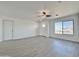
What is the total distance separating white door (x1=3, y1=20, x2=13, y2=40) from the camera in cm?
868

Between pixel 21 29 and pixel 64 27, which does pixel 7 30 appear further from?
pixel 64 27

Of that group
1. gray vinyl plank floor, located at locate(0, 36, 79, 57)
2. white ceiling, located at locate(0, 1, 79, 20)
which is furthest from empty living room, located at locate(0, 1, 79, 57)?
gray vinyl plank floor, located at locate(0, 36, 79, 57)

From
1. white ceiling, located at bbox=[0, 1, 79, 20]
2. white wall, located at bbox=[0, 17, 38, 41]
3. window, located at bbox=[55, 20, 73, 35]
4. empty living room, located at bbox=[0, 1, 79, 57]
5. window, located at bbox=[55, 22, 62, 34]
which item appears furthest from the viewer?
window, located at bbox=[55, 22, 62, 34]

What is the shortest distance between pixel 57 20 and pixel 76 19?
3016mm

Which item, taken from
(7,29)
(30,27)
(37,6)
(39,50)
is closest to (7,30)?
(7,29)

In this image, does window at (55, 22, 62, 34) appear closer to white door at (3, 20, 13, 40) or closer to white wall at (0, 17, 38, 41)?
white wall at (0, 17, 38, 41)

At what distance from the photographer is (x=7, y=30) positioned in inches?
355

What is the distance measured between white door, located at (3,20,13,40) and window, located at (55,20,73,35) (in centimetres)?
486

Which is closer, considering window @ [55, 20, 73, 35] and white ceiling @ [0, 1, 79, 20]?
white ceiling @ [0, 1, 79, 20]

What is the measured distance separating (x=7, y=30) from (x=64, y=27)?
528 cm

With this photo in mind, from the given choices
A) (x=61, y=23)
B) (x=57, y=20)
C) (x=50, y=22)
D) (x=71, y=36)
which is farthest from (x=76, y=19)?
(x=50, y=22)

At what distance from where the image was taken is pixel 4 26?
28.5 ft

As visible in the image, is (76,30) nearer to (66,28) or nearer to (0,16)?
(66,28)

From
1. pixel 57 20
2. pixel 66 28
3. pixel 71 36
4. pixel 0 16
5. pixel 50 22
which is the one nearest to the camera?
pixel 0 16
